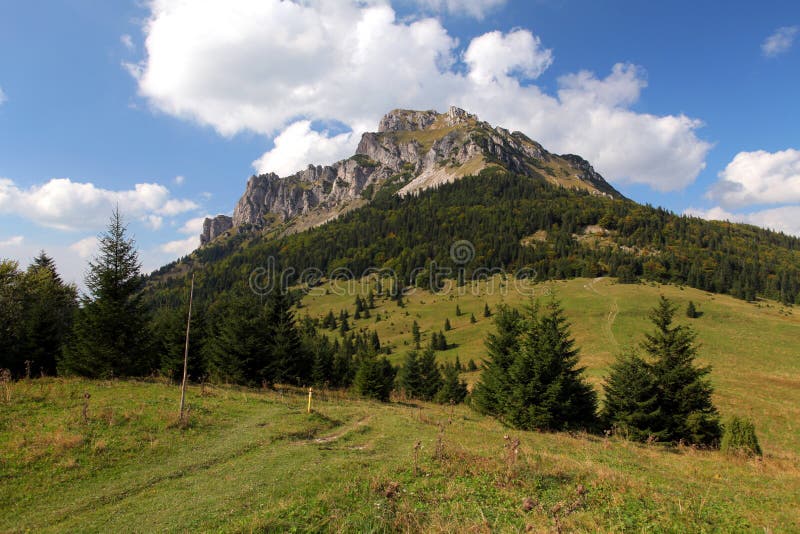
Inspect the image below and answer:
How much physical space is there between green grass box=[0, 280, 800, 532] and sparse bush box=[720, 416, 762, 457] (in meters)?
0.82

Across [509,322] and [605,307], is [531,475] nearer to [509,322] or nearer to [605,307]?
[509,322]

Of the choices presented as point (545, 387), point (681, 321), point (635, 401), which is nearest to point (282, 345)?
point (545, 387)

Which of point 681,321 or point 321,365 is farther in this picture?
point 681,321

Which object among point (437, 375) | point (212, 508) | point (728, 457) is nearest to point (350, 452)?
point (212, 508)

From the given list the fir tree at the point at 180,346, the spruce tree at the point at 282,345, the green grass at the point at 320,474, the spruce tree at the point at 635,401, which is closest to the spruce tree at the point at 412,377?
the spruce tree at the point at 282,345

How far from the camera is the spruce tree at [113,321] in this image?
27.9 metres

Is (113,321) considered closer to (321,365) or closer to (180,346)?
(180,346)

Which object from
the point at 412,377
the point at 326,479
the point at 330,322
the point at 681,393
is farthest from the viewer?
the point at 330,322

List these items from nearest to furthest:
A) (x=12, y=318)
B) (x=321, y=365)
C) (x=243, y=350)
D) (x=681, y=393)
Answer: (x=681, y=393) < (x=243, y=350) < (x=12, y=318) < (x=321, y=365)

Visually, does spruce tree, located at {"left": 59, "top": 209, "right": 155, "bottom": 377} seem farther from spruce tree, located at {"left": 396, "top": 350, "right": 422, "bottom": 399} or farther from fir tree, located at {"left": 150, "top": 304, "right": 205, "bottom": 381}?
spruce tree, located at {"left": 396, "top": 350, "right": 422, "bottom": 399}

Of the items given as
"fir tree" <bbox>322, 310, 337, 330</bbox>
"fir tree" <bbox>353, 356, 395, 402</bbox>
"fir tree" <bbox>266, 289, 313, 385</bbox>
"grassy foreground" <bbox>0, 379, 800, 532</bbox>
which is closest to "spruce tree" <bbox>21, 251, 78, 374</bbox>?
"fir tree" <bbox>266, 289, 313, 385</bbox>

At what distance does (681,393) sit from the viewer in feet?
79.7

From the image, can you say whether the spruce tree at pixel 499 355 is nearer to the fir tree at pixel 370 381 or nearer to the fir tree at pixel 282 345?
the fir tree at pixel 370 381

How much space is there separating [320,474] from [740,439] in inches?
842
